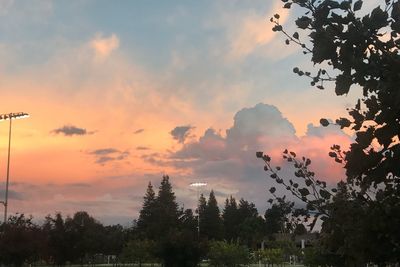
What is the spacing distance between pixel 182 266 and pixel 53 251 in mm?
18992

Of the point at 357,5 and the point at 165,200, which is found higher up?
the point at 165,200

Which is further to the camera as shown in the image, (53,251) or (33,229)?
(53,251)

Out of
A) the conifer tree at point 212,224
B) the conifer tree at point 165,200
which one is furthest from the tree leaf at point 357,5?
the conifer tree at point 212,224

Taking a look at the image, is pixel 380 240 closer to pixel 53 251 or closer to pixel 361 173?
pixel 361 173

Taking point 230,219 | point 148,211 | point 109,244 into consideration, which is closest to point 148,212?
point 148,211

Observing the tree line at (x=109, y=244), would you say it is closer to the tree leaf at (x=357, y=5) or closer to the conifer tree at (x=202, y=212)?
the tree leaf at (x=357, y=5)

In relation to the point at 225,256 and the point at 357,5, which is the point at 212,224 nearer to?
the point at 225,256

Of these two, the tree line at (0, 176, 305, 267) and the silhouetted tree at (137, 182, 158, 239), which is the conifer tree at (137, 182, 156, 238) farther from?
the tree line at (0, 176, 305, 267)

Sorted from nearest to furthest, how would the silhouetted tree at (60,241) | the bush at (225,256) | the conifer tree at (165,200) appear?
1. the bush at (225,256)
2. the silhouetted tree at (60,241)
3. the conifer tree at (165,200)

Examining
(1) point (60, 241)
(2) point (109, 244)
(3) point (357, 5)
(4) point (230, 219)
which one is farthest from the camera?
(4) point (230, 219)

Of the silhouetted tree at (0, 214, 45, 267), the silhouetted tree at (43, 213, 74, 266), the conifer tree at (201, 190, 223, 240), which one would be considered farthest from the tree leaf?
the conifer tree at (201, 190, 223, 240)

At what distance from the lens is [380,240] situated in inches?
171

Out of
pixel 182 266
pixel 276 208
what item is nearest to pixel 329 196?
A: pixel 276 208

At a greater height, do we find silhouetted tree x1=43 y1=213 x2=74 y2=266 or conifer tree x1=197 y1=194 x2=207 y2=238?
conifer tree x1=197 y1=194 x2=207 y2=238
